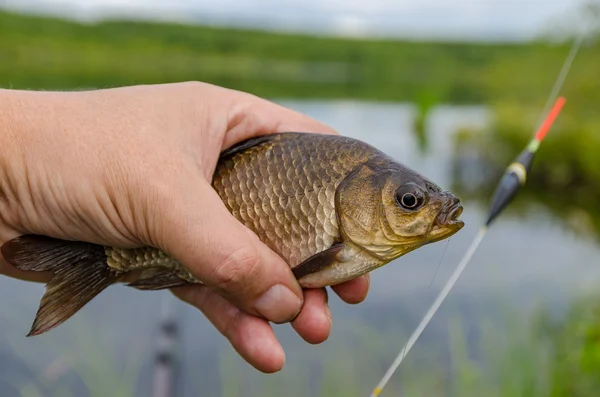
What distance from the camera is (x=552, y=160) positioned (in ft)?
53.5

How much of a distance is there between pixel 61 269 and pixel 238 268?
2.18 ft

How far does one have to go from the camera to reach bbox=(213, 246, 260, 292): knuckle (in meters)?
1.98

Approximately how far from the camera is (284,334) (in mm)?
6465

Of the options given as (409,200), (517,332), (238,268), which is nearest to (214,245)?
(238,268)

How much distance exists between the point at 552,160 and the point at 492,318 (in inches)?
393

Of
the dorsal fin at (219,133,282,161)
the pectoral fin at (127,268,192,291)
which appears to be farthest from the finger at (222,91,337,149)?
the pectoral fin at (127,268,192,291)

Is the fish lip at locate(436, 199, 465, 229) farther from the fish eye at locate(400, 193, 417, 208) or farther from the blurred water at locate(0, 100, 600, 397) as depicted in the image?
the blurred water at locate(0, 100, 600, 397)

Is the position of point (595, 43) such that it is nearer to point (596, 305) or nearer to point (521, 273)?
point (521, 273)

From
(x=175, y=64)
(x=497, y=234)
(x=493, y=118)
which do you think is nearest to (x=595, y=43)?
(x=493, y=118)

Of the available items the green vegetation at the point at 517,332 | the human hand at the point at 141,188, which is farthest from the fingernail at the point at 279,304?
the green vegetation at the point at 517,332

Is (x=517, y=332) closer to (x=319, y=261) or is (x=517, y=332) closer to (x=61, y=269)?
(x=319, y=261)

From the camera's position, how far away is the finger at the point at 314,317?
91.9 inches

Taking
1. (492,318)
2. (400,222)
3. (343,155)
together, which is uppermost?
(343,155)

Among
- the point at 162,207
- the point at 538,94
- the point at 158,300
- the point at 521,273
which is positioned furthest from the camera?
the point at 538,94
